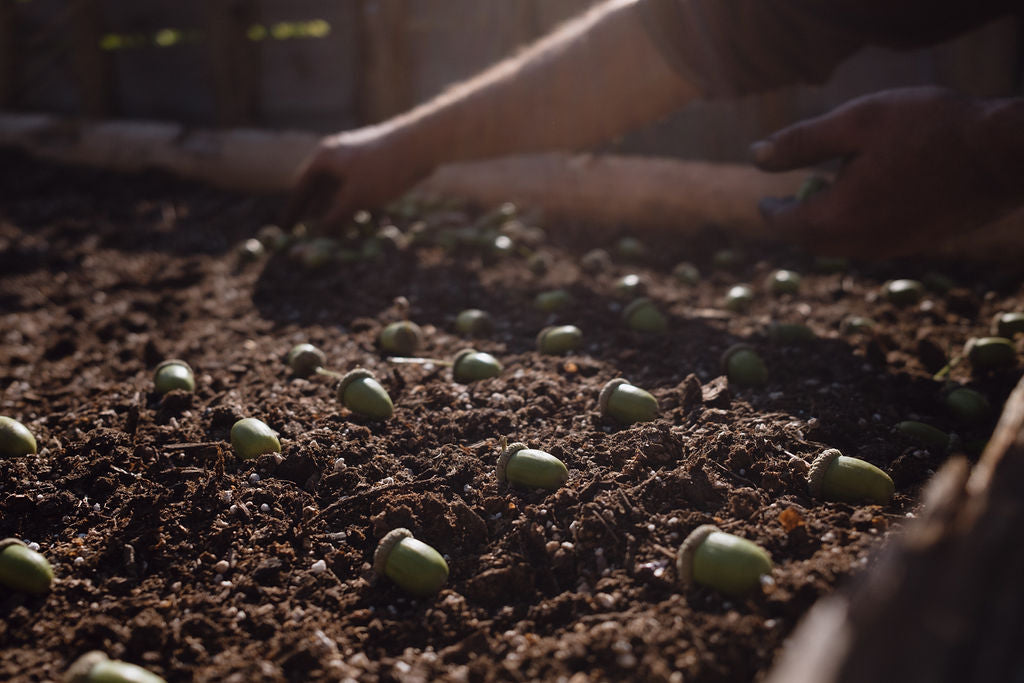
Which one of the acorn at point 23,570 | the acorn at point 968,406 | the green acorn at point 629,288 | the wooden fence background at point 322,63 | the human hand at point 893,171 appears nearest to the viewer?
the acorn at point 23,570

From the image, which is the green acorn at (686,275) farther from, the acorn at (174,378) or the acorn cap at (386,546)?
the acorn cap at (386,546)

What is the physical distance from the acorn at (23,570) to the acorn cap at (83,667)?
34 centimetres

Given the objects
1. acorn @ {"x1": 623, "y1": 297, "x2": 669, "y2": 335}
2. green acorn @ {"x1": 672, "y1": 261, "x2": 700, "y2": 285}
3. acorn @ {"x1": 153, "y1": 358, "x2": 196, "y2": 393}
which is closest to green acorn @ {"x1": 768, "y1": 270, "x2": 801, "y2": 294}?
green acorn @ {"x1": 672, "y1": 261, "x2": 700, "y2": 285}

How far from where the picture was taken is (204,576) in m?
1.85

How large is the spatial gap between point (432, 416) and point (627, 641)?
3.76ft

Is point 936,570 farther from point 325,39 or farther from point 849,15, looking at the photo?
point 325,39

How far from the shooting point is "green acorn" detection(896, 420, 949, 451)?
7.47 feet

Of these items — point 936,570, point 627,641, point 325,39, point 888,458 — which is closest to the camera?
point 936,570

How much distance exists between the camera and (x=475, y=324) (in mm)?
3260

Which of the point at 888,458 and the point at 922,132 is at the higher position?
the point at 922,132

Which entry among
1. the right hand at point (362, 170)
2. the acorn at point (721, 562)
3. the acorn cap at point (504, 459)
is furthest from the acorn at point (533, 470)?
the right hand at point (362, 170)

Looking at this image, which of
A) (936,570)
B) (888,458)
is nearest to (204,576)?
(936,570)

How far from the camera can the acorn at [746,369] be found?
A: 8.83ft

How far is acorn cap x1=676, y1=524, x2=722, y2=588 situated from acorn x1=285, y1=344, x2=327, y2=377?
1.64 m
